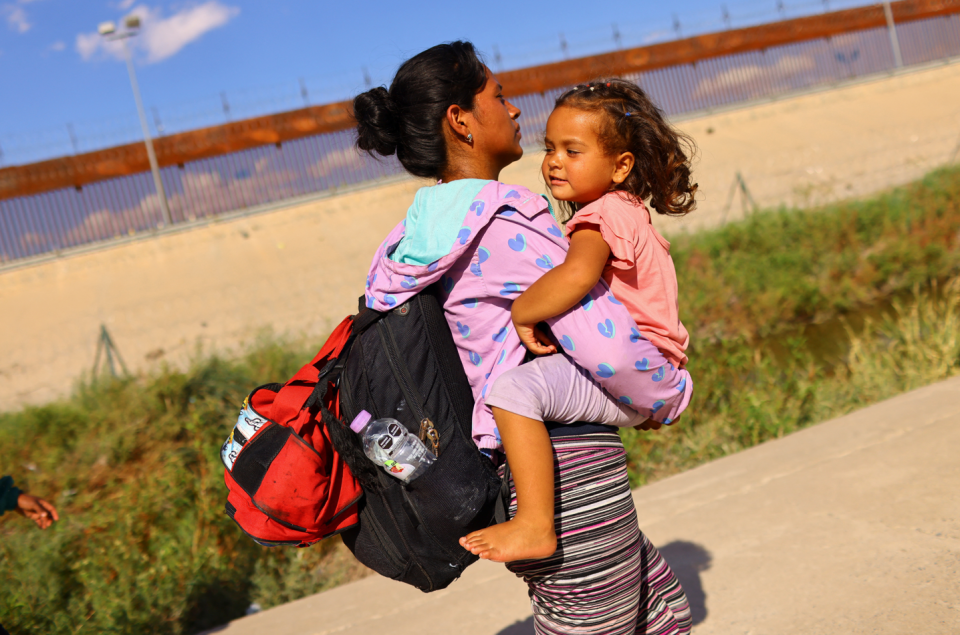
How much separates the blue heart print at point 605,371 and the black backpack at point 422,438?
334 mm

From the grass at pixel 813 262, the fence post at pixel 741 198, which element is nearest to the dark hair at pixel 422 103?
the grass at pixel 813 262

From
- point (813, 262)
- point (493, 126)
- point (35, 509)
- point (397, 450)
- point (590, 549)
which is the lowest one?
point (813, 262)

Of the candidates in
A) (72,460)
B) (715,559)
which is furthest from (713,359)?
(72,460)

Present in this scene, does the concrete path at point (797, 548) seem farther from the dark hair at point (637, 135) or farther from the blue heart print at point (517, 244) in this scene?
the blue heart print at point (517, 244)

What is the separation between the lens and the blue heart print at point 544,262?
1688mm

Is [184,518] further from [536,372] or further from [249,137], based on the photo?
[249,137]

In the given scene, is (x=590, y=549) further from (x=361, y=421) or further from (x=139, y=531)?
(x=139, y=531)

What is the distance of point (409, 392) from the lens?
1687mm

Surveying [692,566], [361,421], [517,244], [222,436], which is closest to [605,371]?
[517,244]

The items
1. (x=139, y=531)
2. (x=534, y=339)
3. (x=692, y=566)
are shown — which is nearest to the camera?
(x=534, y=339)

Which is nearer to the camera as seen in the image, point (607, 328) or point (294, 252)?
point (607, 328)

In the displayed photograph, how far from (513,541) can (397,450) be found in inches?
13.4

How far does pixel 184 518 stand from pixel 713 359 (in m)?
5.06

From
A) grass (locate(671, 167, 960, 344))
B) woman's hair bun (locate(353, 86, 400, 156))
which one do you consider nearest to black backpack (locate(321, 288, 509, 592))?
woman's hair bun (locate(353, 86, 400, 156))
